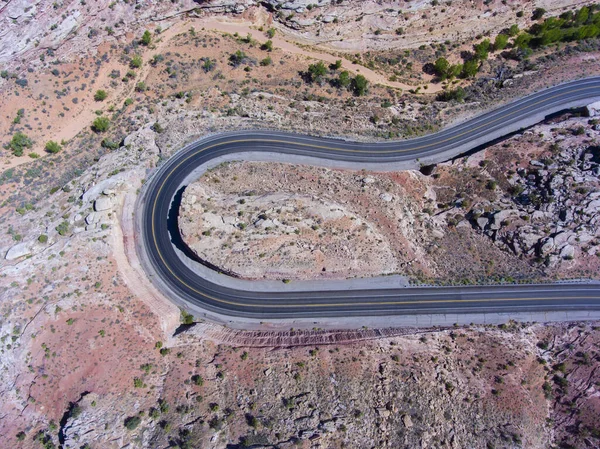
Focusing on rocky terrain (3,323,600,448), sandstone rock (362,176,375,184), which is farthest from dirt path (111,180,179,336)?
sandstone rock (362,176,375,184)

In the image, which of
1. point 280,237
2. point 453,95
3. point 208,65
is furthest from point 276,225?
point 453,95

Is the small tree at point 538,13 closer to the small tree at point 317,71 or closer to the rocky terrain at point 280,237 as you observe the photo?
the small tree at point 317,71

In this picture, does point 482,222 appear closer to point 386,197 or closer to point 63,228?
point 386,197

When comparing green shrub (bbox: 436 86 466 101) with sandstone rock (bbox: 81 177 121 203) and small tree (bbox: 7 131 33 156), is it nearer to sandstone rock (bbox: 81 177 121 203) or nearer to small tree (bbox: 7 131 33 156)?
sandstone rock (bbox: 81 177 121 203)

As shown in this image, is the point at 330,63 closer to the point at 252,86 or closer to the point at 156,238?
Answer: the point at 252,86

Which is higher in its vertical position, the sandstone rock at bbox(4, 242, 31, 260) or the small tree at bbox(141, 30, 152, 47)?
the small tree at bbox(141, 30, 152, 47)

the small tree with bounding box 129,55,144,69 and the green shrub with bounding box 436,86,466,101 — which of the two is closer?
the small tree with bounding box 129,55,144,69

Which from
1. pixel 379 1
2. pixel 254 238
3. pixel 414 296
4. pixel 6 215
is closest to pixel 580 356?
pixel 414 296
